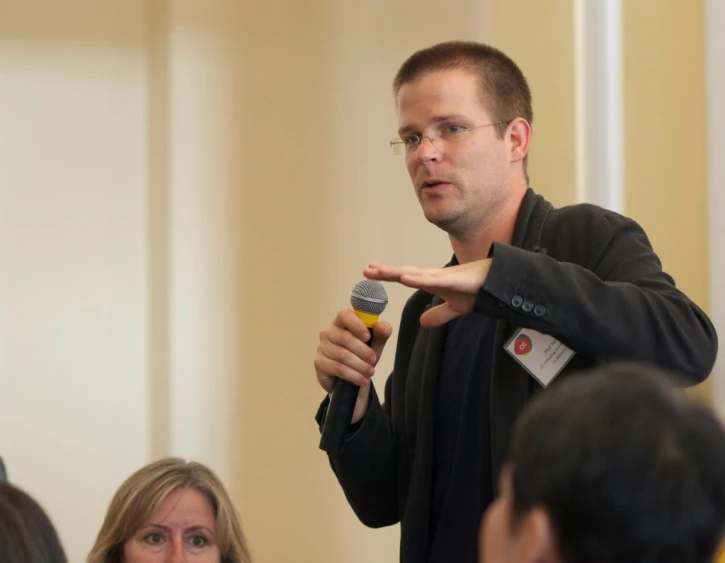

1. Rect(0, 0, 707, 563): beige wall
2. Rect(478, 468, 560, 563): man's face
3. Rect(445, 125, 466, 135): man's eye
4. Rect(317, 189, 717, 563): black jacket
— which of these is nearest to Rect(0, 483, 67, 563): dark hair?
Rect(478, 468, 560, 563): man's face

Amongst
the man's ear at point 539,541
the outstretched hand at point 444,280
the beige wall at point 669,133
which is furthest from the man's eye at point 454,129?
the man's ear at point 539,541

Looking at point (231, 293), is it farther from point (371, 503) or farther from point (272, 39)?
point (371, 503)

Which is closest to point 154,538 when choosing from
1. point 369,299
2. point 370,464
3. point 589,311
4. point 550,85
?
point 370,464

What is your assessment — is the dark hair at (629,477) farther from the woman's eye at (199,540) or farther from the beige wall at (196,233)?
the beige wall at (196,233)

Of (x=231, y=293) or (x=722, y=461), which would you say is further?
(x=231, y=293)

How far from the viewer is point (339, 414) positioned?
202 centimetres

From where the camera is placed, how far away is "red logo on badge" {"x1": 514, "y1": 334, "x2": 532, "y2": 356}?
5.98ft

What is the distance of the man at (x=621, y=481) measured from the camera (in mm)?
833

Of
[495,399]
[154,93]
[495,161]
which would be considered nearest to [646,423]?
[495,399]

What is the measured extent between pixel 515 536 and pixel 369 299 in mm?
1045

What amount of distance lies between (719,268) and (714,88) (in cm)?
41

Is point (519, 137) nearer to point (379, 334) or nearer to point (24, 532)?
point (379, 334)

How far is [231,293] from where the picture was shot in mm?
3672

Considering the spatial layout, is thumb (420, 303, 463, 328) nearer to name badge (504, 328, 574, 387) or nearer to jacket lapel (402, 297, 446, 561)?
name badge (504, 328, 574, 387)
